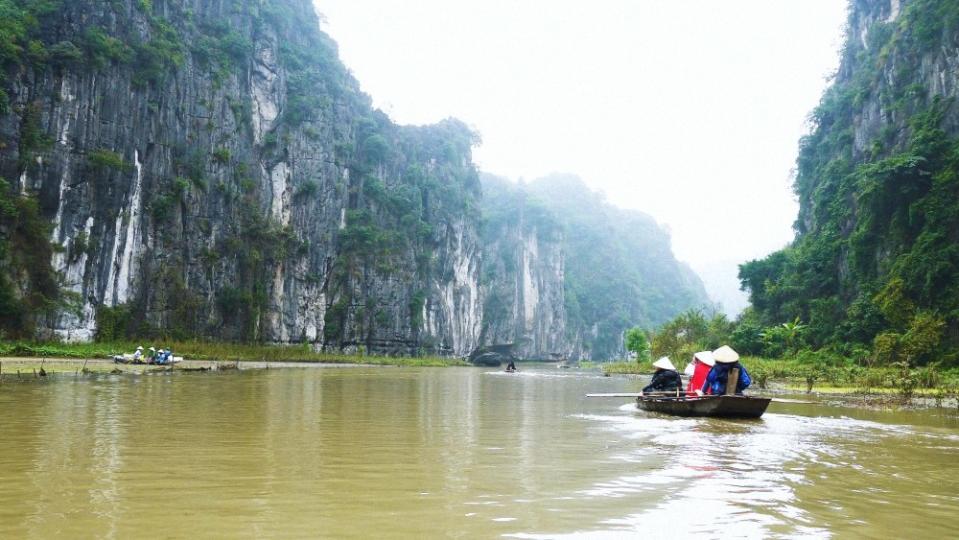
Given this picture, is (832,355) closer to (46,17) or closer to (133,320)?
(133,320)

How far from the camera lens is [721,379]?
1299 cm

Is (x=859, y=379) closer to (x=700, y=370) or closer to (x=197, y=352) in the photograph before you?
(x=700, y=370)

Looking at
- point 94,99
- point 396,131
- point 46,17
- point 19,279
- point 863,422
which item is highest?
point 396,131

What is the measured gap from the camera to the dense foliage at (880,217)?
27.7 metres

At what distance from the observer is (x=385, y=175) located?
66.2 metres

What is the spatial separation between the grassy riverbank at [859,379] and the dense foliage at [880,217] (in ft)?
9.63

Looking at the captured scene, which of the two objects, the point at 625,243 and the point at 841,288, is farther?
the point at 625,243

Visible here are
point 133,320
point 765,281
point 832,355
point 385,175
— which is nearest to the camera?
point 832,355

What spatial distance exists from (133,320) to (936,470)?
4073 centimetres

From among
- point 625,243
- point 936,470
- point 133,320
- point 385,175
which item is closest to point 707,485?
point 936,470

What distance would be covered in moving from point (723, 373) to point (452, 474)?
28.2 feet

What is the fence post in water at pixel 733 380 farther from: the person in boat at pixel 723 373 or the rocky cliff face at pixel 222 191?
the rocky cliff face at pixel 222 191

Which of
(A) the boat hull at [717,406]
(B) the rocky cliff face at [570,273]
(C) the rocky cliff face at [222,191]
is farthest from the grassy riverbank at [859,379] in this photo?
(B) the rocky cliff face at [570,273]

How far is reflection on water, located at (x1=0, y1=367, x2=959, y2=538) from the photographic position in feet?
14.4
